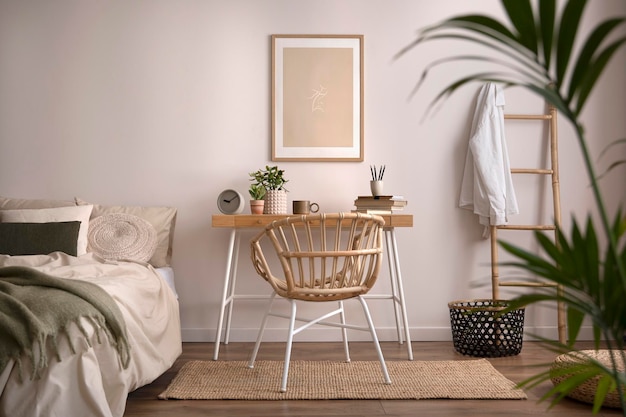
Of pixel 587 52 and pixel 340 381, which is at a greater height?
pixel 587 52

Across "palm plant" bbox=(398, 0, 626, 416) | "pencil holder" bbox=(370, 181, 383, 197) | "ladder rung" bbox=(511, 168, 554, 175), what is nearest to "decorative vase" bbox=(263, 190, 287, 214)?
"pencil holder" bbox=(370, 181, 383, 197)

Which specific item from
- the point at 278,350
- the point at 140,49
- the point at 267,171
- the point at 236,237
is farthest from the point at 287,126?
the point at 278,350

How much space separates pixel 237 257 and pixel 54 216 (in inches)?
46.4

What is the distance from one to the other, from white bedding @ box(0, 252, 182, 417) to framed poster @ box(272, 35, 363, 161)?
1.38 m

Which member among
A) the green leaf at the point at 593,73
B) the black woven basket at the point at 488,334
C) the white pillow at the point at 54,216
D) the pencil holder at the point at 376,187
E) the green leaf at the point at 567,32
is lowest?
the black woven basket at the point at 488,334

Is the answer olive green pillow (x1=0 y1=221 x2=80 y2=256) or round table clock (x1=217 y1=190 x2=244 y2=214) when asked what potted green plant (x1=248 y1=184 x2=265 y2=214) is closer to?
round table clock (x1=217 y1=190 x2=244 y2=214)

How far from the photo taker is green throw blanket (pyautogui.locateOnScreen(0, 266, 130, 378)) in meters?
2.24

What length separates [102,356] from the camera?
97.8 inches

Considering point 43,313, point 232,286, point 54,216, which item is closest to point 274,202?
point 232,286

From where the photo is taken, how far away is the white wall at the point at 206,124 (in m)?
4.40

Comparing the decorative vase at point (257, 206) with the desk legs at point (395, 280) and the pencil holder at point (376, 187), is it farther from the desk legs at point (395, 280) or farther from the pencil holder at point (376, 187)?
the desk legs at point (395, 280)

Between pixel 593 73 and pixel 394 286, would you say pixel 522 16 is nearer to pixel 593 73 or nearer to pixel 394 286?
pixel 593 73

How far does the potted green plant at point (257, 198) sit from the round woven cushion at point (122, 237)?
2.11 ft

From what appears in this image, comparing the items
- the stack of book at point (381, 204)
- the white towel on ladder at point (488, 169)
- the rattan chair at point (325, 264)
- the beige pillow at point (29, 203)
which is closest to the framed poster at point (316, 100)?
the stack of book at point (381, 204)
